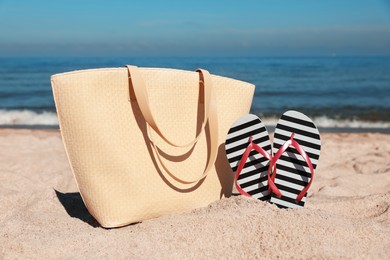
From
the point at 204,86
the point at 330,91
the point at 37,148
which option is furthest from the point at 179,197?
the point at 330,91

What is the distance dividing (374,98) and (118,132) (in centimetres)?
882

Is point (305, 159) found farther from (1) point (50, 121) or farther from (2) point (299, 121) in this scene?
(1) point (50, 121)

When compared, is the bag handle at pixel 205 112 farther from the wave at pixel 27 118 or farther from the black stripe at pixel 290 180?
the wave at pixel 27 118

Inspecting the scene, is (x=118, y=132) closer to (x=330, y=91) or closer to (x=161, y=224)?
(x=161, y=224)

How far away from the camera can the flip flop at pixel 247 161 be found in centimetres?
220

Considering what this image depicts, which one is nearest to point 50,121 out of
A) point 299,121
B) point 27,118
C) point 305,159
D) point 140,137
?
point 27,118

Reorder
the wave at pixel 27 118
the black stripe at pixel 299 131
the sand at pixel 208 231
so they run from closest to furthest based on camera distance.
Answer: the sand at pixel 208 231
the black stripe at pixel 299 131
the wave at pixel 27 118

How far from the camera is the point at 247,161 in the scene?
2.21 m

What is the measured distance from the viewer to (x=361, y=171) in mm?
3455

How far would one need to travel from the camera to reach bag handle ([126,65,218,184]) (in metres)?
1.92

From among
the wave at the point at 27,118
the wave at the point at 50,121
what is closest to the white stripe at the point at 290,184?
the wave at the point at 50,121

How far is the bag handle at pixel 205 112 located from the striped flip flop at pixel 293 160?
29 centimetres

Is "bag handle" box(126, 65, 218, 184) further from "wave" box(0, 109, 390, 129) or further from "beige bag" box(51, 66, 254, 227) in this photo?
"wave" box(0, 109, 390, 129)

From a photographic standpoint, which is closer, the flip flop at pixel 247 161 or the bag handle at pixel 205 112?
the bag handle at pixel 205 112
